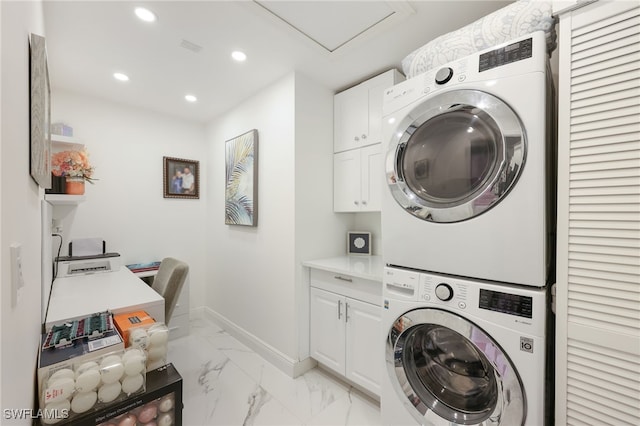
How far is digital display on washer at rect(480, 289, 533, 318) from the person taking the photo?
40.0 inches

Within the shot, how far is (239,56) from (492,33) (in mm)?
1612

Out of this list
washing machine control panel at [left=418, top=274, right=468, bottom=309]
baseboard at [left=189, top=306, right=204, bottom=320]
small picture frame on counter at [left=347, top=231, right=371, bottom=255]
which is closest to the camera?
washing machine control panel at [left=418, top=274, right=468, bottom=309]

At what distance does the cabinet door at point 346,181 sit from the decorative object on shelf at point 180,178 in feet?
6.27

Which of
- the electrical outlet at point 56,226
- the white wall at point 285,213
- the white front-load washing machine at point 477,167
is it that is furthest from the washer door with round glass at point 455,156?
the electrical outlet at point 56,226

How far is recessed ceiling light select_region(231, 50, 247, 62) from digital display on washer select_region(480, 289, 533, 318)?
209 cm

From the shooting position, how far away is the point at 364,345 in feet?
6.04

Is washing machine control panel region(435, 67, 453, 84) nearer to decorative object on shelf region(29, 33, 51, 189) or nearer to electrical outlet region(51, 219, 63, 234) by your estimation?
decorative object on shelf region(29, 33, 51, 189)

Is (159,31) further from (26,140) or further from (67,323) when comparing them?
(67,323)

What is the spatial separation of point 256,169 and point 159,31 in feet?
3.89

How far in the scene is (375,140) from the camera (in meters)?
2.19

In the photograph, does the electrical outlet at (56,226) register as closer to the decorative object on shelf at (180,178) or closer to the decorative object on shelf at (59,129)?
the decorative object on shelf at (59,129)

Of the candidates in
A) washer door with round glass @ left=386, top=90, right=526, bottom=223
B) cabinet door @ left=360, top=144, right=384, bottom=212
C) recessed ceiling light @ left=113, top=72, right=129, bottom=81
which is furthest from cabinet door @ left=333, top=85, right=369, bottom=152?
recessed ceiling light @ left=113, top=72, right=129, bottom=81

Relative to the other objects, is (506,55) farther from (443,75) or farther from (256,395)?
(256,395)

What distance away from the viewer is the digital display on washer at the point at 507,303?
1.01 metres
